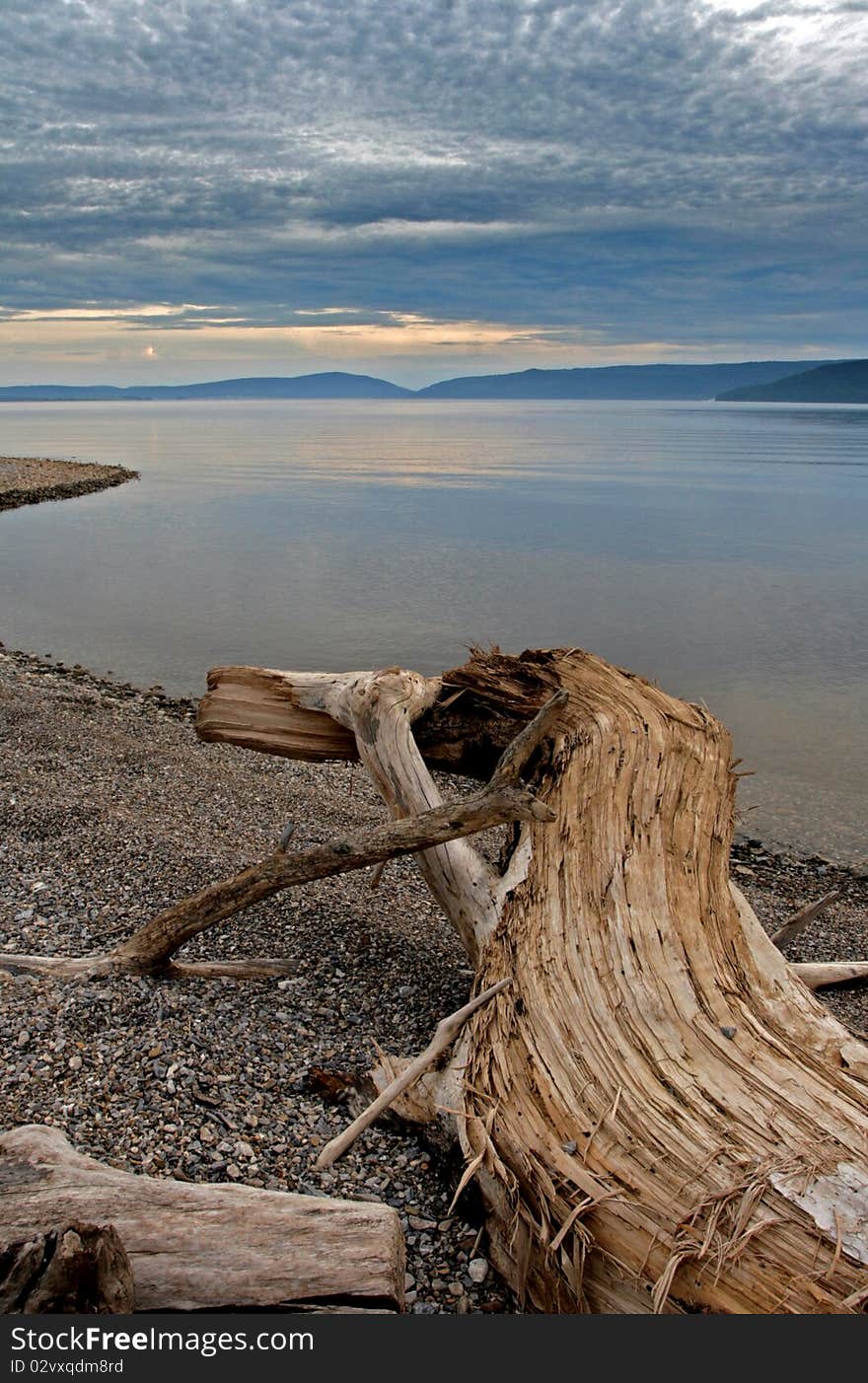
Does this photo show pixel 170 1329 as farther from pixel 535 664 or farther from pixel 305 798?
pixel 305 798

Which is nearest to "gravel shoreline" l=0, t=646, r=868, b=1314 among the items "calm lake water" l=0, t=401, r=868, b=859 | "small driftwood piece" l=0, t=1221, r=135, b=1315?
"small driftwood piece" l=0, t=1221, r=135, b=1315

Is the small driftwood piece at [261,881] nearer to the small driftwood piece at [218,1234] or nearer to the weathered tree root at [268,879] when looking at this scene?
the weathered tree root at [268,879]

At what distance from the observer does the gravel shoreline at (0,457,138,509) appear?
4383cm

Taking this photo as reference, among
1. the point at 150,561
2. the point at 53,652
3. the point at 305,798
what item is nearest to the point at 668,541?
the point at 150,561

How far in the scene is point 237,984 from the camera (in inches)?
A: 214

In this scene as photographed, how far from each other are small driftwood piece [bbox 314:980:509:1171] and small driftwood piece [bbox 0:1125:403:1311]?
0.81m

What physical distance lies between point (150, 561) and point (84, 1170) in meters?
27.5

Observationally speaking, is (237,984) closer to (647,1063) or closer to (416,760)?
A: (416,760)

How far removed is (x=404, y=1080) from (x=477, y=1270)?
2.59ft

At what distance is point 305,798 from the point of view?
383 inches

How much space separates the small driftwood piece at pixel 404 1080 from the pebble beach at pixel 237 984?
71mm

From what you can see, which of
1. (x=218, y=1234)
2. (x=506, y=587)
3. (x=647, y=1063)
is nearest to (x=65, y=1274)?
(x=218, y=1234)

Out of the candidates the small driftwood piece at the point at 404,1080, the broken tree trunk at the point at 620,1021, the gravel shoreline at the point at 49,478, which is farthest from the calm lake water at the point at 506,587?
the small driftwood piece at the point at 404,1080

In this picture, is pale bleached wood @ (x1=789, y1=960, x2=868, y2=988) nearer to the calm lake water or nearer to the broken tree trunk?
the broken tree trunk
